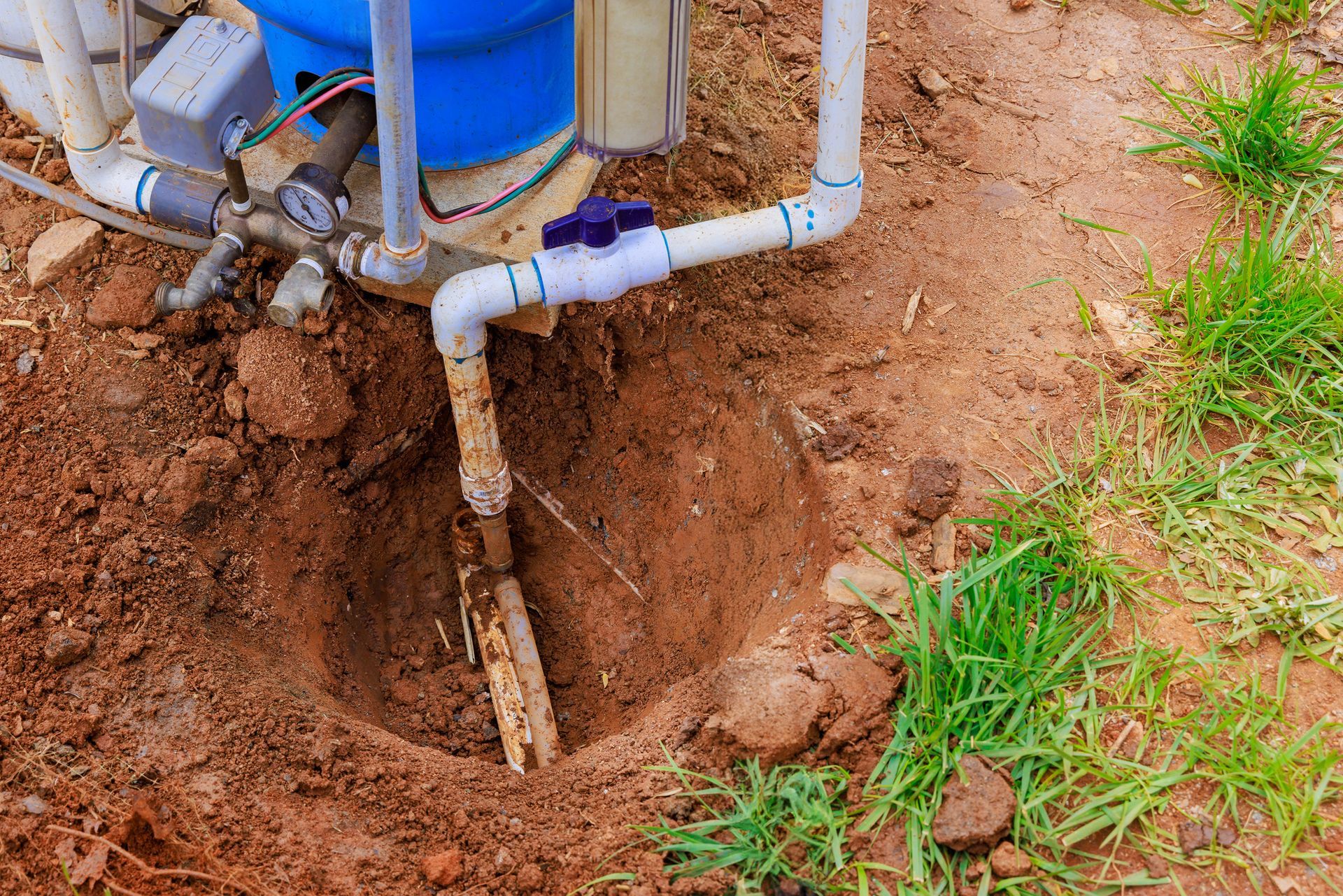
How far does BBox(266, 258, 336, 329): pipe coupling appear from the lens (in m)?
1.87

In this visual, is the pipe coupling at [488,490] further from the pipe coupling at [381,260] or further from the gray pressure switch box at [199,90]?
the gray pressure switch box at [199,90]

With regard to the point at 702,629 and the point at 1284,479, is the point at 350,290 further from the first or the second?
the point at 1284,479

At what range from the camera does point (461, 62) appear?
2.01 m

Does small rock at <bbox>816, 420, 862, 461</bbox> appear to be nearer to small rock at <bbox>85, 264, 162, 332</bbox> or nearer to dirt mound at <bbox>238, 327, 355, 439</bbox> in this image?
dirt mound at <bbox>238, 327, 355, 439</bbox>

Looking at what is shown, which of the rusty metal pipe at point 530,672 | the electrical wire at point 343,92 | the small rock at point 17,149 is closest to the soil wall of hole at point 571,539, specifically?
the rusty metal pipe at point 530,672

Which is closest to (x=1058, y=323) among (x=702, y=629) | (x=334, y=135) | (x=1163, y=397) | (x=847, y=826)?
(x=1163, y=397)

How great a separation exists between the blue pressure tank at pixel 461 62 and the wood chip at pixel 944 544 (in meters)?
1.24

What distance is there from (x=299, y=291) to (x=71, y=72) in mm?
570

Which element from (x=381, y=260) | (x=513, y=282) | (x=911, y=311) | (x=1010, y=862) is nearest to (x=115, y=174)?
(x=381, y=260)

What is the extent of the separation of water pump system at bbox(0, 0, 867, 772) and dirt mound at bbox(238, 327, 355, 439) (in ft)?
0.36

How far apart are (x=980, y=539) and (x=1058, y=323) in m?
0.60

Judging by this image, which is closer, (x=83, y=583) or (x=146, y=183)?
(x=83, y=583)

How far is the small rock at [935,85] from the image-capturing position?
8.55 feet

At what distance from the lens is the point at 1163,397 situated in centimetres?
199
